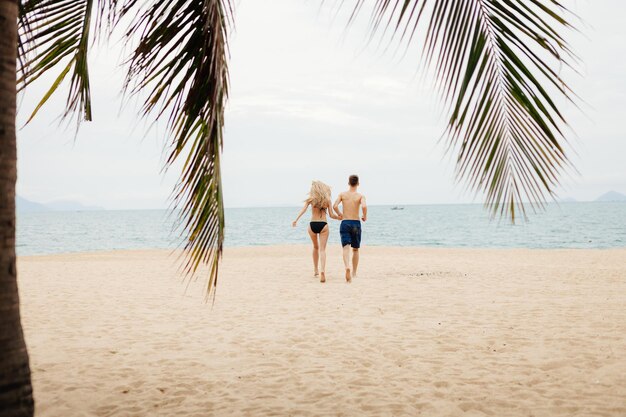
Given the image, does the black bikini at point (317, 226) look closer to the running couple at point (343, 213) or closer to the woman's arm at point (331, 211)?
the running couple at point (343, 213)

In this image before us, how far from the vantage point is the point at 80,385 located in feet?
13.4

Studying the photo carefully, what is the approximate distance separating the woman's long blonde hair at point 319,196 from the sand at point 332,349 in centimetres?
156

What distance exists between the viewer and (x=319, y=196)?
9.50 metres

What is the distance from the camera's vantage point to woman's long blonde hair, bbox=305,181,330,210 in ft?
31.1

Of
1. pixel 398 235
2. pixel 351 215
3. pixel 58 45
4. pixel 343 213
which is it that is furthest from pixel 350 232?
pixel 398 235

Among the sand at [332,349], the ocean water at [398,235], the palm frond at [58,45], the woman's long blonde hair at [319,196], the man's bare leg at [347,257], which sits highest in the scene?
the palm frond at [58,45]

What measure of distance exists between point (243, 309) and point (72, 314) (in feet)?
7.94

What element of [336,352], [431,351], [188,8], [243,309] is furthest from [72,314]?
[188,8]

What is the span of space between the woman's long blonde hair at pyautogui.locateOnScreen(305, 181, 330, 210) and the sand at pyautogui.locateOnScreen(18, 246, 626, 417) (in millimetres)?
1556

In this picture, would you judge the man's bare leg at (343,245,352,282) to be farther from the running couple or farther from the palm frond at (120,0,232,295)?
the palm frond at (120,0,232,295)

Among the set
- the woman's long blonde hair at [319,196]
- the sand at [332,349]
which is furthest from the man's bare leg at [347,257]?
the woman's long blonde hair at [319,196]

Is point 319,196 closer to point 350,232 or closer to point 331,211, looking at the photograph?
point 331,211

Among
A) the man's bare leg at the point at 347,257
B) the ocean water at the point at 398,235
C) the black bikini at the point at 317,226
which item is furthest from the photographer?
the ocean water at the point at 398,235

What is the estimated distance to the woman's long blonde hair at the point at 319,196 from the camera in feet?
31.1
